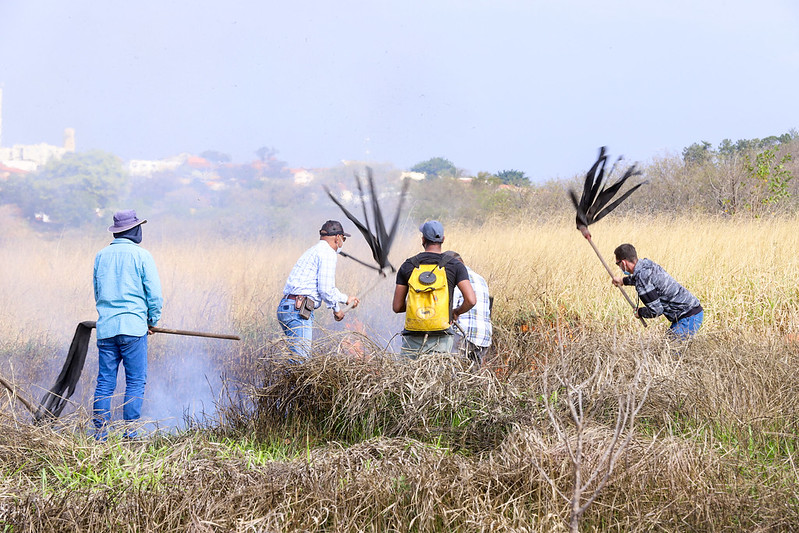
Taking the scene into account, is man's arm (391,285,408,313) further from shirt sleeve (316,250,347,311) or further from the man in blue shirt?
the man in blue shirt

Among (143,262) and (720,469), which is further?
(143,262)

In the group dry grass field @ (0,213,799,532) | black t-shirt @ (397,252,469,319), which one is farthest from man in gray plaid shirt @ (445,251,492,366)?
black t-shirt @ (397,252,469,319)

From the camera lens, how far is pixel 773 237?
9.76 metres

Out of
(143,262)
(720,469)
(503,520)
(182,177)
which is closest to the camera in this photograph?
(503,520)

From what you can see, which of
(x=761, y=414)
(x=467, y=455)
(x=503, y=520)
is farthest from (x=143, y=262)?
(x=761, y=414)

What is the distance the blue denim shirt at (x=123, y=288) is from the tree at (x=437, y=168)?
10290 mm

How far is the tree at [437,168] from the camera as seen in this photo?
1590 centimetres

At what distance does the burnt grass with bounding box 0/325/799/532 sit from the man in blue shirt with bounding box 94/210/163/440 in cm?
55

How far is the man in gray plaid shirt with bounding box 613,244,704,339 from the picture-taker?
607cm

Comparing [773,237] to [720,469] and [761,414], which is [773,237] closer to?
[761,414]

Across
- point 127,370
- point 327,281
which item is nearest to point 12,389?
point 127,370

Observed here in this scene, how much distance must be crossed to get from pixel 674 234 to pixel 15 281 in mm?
9149

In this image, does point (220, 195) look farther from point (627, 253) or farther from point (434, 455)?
point (434, 455)

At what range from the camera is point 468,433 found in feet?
14.6
